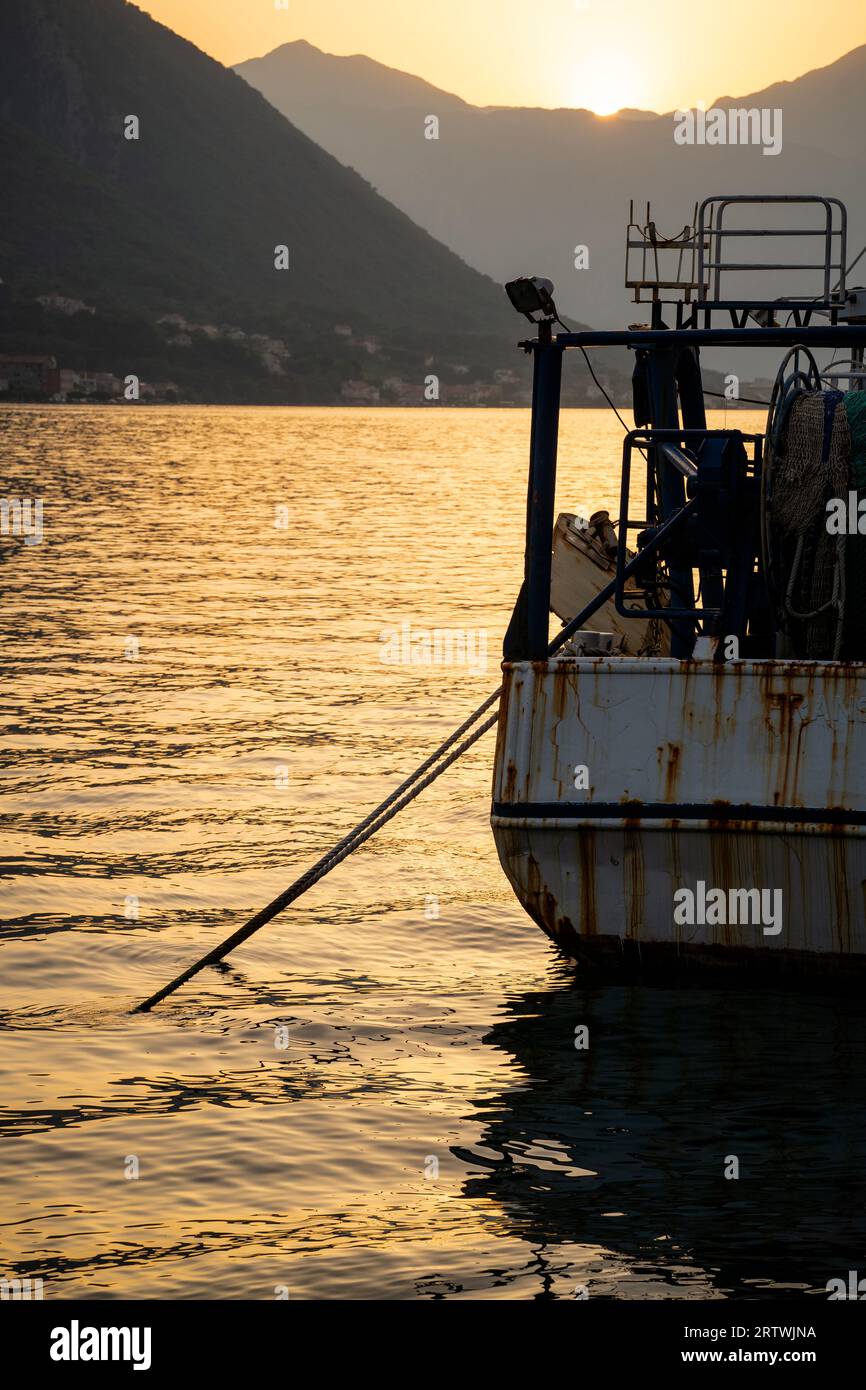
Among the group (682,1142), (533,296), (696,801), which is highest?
(533,296)

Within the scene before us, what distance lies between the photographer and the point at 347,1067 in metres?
8.38

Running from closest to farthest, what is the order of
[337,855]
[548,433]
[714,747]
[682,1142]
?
[682,1142] < [714,747] < [548,433] < [337,855]

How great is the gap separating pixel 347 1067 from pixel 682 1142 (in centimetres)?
180

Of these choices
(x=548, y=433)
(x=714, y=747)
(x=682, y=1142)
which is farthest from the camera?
(x=548, y=433)

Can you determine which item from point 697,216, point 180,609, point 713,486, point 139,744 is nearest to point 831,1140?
point 713,486

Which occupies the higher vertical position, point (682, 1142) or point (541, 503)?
point (541, 503)

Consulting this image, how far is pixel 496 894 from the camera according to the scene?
1186 cm

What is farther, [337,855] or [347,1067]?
[337,855]

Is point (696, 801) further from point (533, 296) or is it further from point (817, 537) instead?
point (533, 296)

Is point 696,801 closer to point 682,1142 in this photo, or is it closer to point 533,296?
point 682,1142

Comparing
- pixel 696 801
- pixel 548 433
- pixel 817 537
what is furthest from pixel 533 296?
pixel 696 801

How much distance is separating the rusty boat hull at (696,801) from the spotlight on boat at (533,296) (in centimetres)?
196

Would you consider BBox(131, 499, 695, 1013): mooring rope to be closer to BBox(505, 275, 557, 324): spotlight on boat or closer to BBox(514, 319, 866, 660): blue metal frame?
BBox(514, 319, 866, 660): blue metal frame
